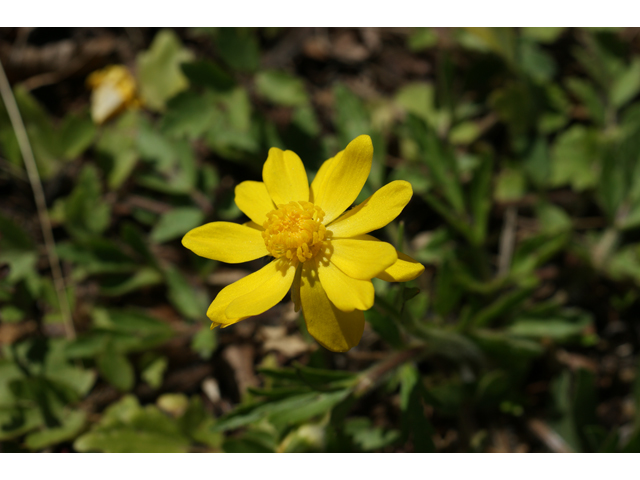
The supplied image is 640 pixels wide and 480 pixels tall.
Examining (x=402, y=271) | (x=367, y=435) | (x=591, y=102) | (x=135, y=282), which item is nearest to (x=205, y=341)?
(x=135, y=282)

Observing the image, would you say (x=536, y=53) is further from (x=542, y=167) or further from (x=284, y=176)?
(x=284, y=176)

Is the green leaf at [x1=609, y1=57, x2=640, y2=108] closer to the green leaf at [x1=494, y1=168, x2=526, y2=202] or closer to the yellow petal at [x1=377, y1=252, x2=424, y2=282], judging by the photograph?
the green leaf at [x1=494, y1=168, x2=526, y2=202]

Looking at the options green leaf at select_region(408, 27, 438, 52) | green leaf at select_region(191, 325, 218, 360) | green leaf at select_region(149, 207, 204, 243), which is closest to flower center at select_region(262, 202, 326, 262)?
green leaf at select_region(191, 325, 218, 360)

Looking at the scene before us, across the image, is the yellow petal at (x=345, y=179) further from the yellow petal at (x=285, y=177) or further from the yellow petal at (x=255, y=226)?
the yellow petal at (x=255, y=226)

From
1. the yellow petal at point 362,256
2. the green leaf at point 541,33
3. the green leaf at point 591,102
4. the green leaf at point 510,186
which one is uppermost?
the green leaf at point 541,33

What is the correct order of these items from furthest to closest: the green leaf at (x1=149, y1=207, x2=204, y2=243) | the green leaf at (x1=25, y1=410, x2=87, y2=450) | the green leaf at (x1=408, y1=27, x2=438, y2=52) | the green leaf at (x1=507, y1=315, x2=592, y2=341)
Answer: the green leaf at (x1=408, y1=27, x2=438, y2=52) → the green leaf at (x1=149, y1=207, x2=204, y2=243) → the green leaf at (x1=25, y1=410, x2=87, y2=450) → the green leaf at (x1=507, y1=315, x2=592, y2=341)

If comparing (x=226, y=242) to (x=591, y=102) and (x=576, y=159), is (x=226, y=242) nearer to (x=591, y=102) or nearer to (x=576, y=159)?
(x=576, y=159)

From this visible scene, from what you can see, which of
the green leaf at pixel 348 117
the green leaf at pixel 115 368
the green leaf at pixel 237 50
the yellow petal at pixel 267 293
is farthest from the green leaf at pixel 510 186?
the green leaf at pixel 115 368
